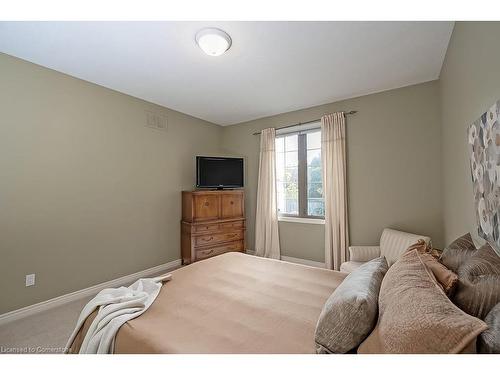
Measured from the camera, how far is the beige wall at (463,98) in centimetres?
114

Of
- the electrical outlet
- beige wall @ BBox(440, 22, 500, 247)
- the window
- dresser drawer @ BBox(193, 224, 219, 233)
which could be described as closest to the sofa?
beige wall @ BBox(440, 22, 500, 247)

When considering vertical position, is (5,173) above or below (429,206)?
above

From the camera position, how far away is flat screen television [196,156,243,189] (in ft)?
12.1

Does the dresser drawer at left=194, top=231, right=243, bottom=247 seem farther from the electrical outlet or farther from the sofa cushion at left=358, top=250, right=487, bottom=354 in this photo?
the sofa cushion at left=358, top=250, right=487, bottom=354

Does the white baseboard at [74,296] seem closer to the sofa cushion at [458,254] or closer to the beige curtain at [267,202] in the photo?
the beige curtain at [267,202]

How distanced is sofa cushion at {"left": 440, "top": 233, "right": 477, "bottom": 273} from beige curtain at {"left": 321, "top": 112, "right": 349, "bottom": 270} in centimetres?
187

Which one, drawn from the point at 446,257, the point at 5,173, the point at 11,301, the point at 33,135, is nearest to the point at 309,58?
the point at 446,257

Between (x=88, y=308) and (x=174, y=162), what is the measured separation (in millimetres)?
2655

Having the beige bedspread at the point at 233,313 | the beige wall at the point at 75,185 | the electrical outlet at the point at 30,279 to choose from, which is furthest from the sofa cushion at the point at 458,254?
the electrical outlet at the point at 30,279

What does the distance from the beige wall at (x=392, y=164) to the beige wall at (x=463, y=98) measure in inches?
7.6

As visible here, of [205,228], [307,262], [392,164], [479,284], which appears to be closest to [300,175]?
[392,164]

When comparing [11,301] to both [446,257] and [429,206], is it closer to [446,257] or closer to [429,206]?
[446,257]

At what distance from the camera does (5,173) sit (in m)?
2.13

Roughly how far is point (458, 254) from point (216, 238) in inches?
120
